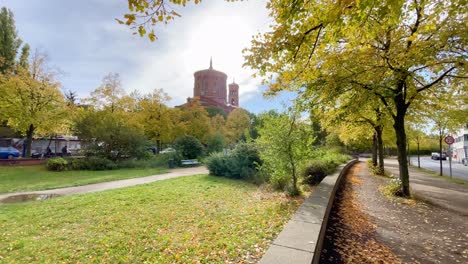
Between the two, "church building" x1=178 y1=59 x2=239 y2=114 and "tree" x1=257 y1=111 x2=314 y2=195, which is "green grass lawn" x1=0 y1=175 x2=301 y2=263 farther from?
"church building" x1=178 y1=59 x2=239 y2=114

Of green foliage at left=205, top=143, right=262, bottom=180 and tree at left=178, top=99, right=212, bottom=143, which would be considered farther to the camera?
tree at left=178, top=99, right=212, bottom=143

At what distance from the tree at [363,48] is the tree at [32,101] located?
19147 millimetres

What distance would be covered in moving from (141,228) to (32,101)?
→ 19.0 meters

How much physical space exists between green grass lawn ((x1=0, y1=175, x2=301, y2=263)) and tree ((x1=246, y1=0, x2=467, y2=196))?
3767 millimetres

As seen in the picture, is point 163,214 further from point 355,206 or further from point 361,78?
point 361,78

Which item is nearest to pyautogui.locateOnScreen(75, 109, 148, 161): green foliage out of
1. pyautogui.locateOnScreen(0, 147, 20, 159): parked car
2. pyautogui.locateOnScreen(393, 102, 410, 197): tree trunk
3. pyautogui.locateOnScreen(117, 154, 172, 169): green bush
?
pyautogui.locateOnScreen(117, 154, 172, 169): green bush

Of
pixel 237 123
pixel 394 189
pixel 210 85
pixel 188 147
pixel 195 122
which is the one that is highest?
pixel 210 85

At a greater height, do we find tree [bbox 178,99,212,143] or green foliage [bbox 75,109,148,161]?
tree [bbox 178,99,212,143]

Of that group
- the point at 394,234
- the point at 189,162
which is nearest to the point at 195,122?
the point at 189,162

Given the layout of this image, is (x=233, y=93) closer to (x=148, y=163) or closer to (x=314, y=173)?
(x=148, y=163)

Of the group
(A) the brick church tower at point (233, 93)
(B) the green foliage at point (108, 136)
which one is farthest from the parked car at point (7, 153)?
(A) the brick church tower at point (233, 93)

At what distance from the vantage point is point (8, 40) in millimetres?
26062

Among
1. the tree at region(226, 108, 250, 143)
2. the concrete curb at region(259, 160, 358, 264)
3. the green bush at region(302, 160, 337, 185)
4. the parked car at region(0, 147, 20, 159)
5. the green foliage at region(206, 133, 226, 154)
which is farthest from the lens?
the tree at region(226, 108, 250, 143)

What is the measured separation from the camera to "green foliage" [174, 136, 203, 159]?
20839 mm
